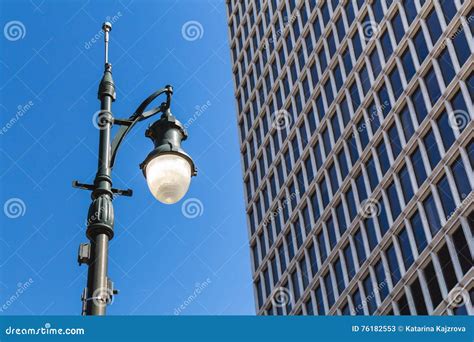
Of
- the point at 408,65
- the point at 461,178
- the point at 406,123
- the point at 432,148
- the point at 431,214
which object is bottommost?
the point at 431,214

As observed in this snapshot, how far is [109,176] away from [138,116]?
1112 millimetres

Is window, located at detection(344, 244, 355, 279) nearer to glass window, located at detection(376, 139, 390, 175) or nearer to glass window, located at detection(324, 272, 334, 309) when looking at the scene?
glass window, located at detection(324, 272, 334, 309)

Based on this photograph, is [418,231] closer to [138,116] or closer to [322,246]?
[322,246]

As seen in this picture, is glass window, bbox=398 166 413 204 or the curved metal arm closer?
the curved metal arm

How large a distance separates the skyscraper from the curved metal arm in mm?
28230

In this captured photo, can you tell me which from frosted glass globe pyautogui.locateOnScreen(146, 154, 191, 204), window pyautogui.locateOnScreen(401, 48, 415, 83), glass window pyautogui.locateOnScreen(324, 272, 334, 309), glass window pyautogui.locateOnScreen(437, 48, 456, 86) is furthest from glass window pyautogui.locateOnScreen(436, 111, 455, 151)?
frosted glass globe pyautogui.locateOnScreen(146, 154, 191, 204)

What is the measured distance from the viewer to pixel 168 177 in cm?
836

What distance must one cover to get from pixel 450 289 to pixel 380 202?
8.62m

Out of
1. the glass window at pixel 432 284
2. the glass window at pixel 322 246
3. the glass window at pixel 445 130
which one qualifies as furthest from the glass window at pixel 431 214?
the glass window at pixel 322 246

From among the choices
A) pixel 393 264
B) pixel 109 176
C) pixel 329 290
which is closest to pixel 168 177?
pixel 109 176

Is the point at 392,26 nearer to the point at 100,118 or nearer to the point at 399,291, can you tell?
the point at 399,291

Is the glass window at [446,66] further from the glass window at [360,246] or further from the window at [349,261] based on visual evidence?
the window at [349,261]

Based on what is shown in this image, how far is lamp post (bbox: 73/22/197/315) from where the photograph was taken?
7.62m
